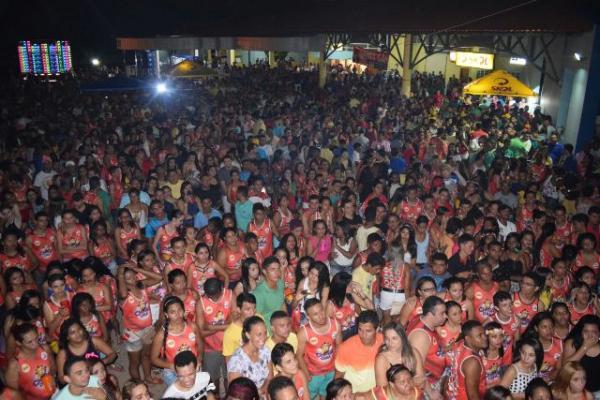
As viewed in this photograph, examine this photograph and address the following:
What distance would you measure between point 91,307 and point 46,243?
7.29 feet

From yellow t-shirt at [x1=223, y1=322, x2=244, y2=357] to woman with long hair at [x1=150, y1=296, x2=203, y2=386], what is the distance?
0.31 m

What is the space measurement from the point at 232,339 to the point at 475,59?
19193 millimetres

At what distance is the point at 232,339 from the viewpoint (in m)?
5.09

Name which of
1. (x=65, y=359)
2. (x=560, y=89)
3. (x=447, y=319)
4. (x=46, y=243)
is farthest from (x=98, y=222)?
(x=560, y=89)

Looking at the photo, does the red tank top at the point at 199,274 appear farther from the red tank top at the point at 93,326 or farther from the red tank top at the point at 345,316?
the red tank top at the point at 345,316

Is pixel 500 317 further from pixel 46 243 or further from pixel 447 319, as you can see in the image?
pixel 46 243

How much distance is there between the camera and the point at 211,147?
12.8 m

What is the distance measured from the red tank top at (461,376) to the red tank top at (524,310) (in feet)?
3.77

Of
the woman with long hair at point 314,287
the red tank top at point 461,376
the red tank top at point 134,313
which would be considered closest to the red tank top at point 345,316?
the woman with long hair at point 314,287

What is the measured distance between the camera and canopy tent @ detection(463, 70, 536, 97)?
1439 cm

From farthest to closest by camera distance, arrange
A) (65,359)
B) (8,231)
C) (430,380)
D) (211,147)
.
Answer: (211,147) < (8,231) < (430,380) < (65,359)

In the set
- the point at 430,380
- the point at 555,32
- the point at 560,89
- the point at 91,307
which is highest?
the point at 555,32

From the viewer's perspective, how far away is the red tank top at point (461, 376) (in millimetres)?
4605

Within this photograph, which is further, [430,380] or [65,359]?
[430,380]
